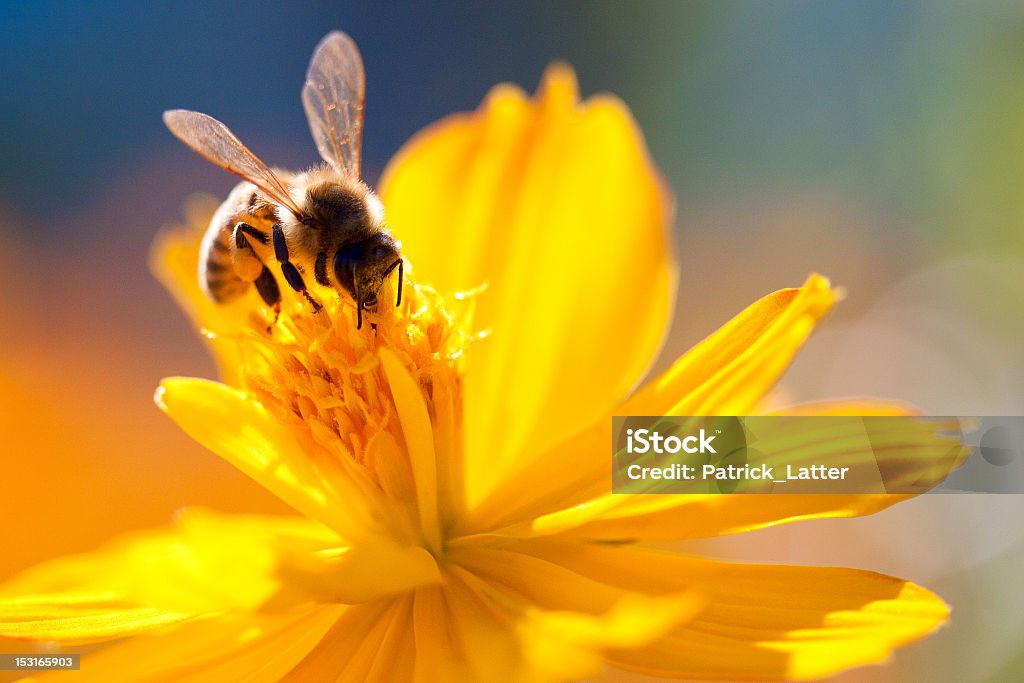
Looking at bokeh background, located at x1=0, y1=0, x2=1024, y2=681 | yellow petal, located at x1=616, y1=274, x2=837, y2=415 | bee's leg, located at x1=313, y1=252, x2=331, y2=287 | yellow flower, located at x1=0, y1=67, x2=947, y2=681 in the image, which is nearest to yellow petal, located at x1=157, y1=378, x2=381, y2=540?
yellow flower, located at x1=0, y1=67, x2=947, y2=681

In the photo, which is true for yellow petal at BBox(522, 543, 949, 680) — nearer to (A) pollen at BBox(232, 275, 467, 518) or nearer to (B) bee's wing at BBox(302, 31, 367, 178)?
(A) pollen at BBox(232, 275, 467, 518)

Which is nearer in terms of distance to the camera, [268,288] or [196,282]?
[268,288]

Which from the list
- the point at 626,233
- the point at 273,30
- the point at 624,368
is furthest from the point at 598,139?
the point at 273,30

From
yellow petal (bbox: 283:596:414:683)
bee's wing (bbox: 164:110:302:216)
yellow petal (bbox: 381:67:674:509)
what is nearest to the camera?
yellow petal (bbox: 283:596:414:683)

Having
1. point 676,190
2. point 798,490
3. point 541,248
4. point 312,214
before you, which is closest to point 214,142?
point 312,214

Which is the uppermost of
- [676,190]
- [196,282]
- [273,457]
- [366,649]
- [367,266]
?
[676,190]

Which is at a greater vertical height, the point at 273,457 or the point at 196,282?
the point at 196,282

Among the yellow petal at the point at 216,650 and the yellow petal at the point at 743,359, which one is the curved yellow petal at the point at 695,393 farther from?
the yellow petal at the point at 216,650

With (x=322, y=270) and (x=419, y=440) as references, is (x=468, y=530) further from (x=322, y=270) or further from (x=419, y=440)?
(x=322, y=270)
